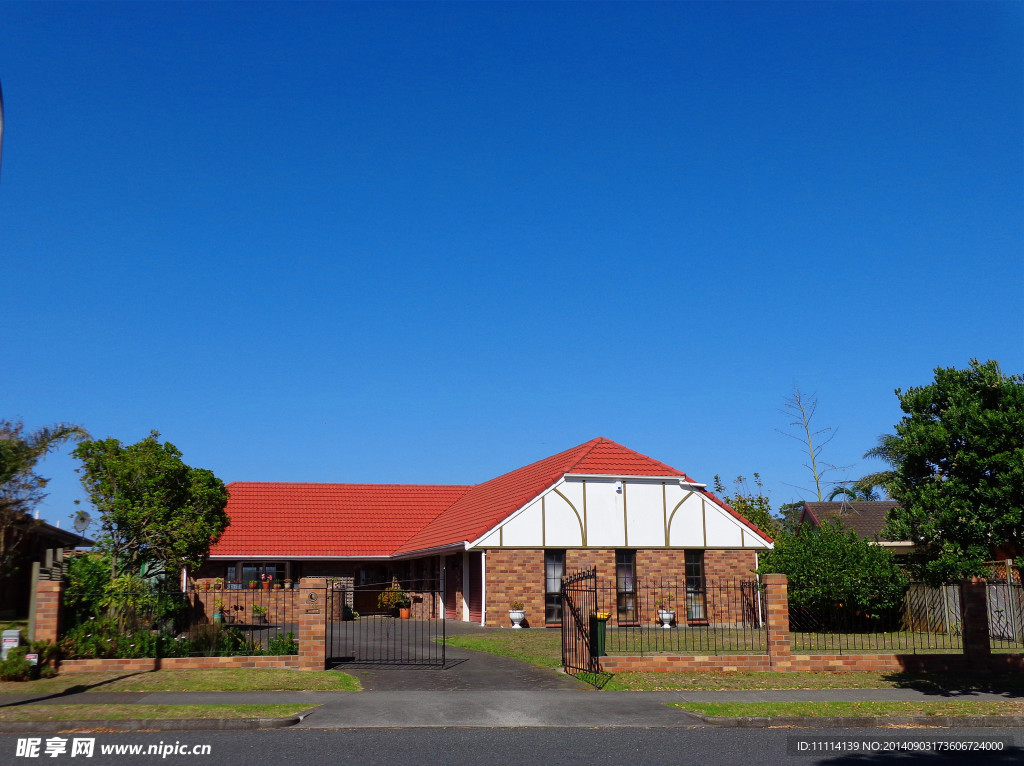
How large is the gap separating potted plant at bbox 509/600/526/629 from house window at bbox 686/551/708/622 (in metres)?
5.76

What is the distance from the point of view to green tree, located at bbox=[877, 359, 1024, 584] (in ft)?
48.8

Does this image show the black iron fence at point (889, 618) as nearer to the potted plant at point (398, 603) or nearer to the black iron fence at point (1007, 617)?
the black iron fence at point (1007, 617)

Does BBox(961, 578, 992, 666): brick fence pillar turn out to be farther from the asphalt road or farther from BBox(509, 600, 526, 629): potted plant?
BBox(509, 600, 526, 629): potted plant

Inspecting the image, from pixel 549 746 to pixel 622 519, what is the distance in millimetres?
20628

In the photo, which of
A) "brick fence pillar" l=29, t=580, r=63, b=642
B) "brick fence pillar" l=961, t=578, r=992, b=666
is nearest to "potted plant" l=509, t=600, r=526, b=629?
"brick fence pillar" l=961, t=578, r=992, b=666

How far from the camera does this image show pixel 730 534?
32.7 metres

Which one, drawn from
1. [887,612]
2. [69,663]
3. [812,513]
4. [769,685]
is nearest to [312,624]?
[69,663]

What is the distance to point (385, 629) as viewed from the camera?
96.0 ft

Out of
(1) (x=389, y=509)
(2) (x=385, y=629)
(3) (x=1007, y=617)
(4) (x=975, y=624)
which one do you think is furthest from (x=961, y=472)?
(1) (x=389, y=509)

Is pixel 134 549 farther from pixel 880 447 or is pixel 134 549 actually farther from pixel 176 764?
pixel 880 447

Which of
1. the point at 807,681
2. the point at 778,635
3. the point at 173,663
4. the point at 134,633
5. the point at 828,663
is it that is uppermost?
the point at 134,633

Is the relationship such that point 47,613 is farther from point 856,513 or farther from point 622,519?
point 856,513

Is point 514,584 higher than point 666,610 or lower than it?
higher

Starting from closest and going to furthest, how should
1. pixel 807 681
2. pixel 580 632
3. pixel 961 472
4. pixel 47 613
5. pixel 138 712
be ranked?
pixel 138 712, pixel 961 472, pixel 807 681, pixel 47 613, pixel 580 632
